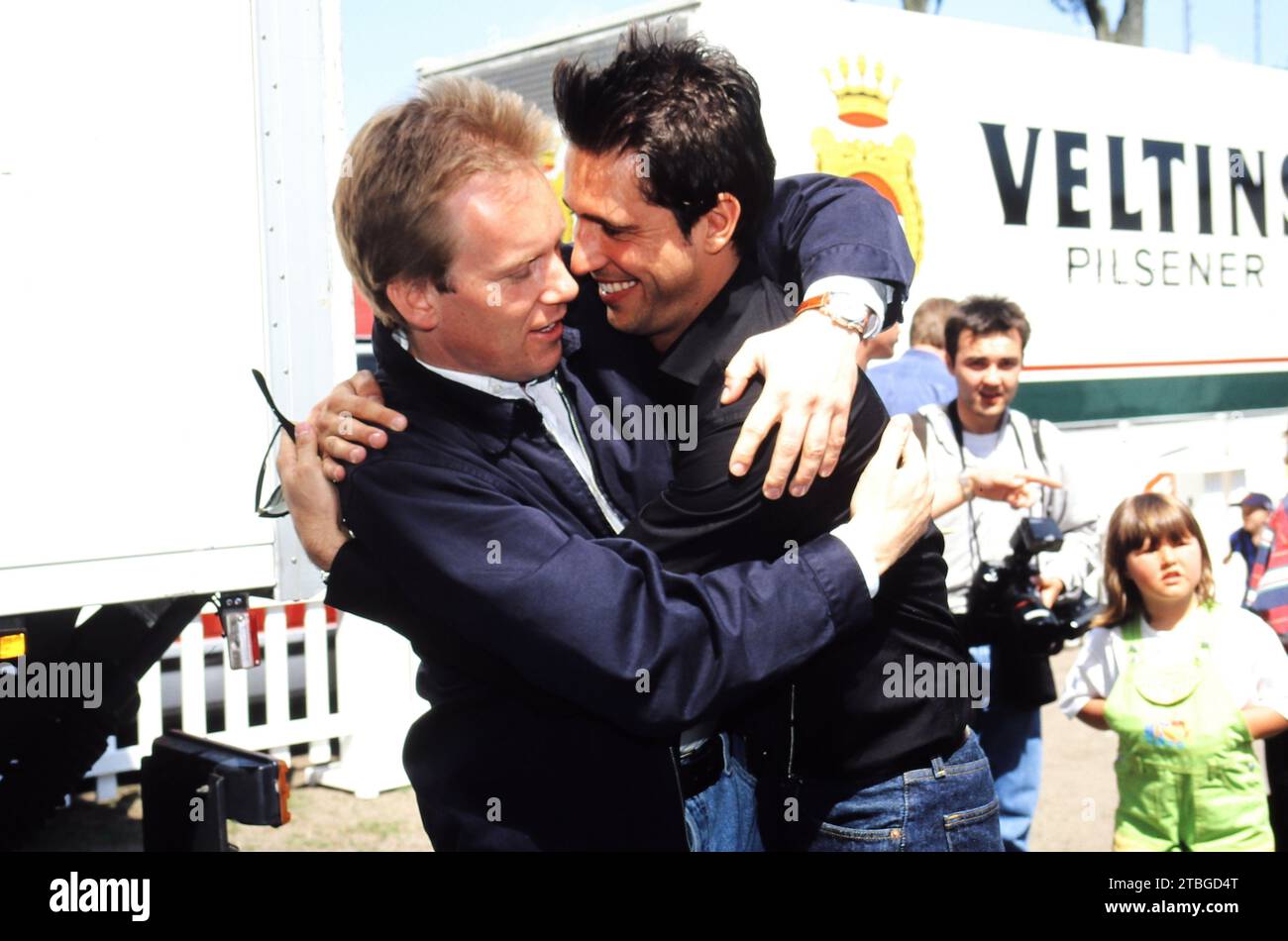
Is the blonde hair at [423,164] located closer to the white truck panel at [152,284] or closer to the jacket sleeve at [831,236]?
the jacket sleeve at [831,236]

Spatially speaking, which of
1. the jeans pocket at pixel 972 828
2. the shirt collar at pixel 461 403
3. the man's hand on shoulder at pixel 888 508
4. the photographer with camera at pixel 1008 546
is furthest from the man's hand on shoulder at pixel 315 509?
the photographer with camera at pixel 1008 546

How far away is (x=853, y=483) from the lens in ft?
6.53

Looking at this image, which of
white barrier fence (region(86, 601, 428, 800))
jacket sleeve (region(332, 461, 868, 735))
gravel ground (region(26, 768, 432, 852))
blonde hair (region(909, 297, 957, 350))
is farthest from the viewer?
white barrier fence (region(86, 601, 428, 800))

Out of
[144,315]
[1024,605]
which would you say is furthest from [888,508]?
[1024,605]

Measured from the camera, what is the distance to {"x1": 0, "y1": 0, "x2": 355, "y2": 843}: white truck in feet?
10.2

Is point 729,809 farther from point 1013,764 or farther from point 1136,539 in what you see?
point 1013,764

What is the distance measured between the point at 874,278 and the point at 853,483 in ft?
1.34

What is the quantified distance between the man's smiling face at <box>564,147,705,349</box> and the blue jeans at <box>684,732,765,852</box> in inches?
27.2

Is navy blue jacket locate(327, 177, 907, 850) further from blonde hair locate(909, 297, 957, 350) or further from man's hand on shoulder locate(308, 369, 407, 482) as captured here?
blonde hair locate(909, 297, 957, 350)

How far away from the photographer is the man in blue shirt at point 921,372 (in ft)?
16.4

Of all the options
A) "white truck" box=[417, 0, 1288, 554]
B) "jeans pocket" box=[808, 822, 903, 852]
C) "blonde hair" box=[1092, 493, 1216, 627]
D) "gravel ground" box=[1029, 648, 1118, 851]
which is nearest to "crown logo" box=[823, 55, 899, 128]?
"white truck" box=[417, 0, 1288, 554]

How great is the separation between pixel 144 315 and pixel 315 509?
148 centimetres
